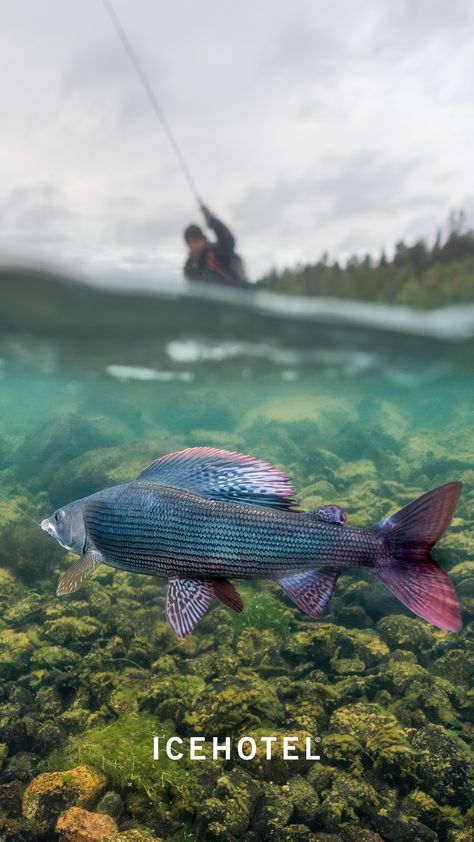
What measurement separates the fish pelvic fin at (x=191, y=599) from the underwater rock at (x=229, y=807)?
63.3 inches

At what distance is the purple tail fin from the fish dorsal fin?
379mm

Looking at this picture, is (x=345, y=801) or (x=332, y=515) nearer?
(x=332, y=515)

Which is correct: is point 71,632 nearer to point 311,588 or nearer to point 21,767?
point 21,767

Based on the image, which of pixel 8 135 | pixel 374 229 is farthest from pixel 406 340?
pixel 8 135

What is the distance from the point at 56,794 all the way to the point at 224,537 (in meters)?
2.29

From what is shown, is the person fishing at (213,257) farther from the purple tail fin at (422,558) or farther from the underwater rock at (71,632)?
the purple tail fin at (422,558)

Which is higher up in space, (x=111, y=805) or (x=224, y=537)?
(x=224, y=537)

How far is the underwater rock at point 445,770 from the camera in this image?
3041 millimetres

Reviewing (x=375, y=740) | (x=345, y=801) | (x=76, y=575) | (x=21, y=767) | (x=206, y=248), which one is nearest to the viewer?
(x=76, y=575)

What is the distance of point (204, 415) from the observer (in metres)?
19.9

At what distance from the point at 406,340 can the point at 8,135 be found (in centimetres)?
1240

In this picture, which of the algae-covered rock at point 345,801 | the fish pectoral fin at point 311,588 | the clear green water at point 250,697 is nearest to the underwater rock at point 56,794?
the clear green water at point 250,697

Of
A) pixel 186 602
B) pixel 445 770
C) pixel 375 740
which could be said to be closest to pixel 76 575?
pixel 186 602

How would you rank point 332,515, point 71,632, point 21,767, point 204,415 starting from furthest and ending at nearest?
point 204,415 → point 71,632 → point 21,767 → point 332,515
